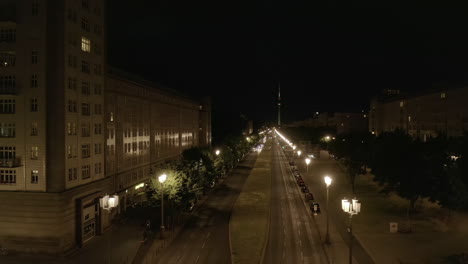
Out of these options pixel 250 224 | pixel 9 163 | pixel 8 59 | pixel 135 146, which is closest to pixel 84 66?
pixel 8 59

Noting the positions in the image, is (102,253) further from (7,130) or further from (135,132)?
(135,132)

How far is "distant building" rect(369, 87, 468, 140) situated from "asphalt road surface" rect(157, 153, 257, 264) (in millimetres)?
40098

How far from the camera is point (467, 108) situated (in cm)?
7994

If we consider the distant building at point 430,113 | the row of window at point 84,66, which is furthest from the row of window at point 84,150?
the distant building at point 430,113

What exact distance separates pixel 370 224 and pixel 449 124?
59.5 m

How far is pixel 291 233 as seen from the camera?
38.1 m

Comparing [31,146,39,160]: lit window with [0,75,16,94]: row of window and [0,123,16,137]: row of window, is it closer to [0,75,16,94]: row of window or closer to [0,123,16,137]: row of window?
[0,123,16,137]: row of window

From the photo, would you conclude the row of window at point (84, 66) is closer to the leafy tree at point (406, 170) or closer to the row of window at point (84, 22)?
the row of window at point (84, 22)

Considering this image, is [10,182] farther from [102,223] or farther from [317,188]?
[317,188]

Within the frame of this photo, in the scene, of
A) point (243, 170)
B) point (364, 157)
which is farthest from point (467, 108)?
Result: point (243, 170)

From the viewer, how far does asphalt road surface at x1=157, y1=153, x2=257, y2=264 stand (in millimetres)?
30797

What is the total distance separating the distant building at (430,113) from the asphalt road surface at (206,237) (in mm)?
40098

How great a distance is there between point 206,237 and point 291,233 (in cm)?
866

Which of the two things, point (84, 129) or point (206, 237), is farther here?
point (84, 129)
